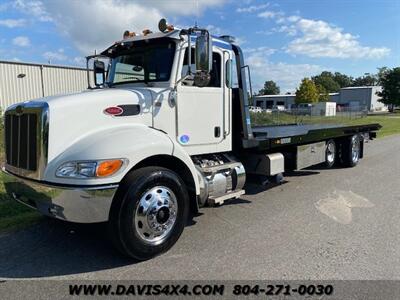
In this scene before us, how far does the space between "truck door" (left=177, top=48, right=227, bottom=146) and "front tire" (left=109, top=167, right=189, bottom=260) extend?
0.93 metres

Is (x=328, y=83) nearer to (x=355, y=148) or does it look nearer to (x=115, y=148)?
(x=355, y=148)

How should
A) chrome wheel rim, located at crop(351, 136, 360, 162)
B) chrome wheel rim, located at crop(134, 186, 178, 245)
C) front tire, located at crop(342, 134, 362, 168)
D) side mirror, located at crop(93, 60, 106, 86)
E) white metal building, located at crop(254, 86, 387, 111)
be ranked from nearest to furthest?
chrome wheel rim, located at crop(134, 186, 178, 245), side mirror, located at crop(93, 60, 106, 86), front tire, located at crop(342, 134, 362, 168), chrome wheel rim, located at crop(351, 136, 360, 162), white metal building, located at crop(254, 86, 387, 111)

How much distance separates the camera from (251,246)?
4.67 m

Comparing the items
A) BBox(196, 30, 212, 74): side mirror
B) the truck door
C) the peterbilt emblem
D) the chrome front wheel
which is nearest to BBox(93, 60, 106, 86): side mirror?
the truck door

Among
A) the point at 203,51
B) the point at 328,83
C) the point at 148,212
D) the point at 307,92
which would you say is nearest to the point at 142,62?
the point at 203,51

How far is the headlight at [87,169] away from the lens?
387 cm

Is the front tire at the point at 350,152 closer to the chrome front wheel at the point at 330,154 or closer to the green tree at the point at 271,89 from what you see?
the chrome front wheel at the point at 330,154

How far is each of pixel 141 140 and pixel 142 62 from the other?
1649mm

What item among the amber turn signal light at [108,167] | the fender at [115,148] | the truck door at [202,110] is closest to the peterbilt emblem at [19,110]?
the fender at [115,148]

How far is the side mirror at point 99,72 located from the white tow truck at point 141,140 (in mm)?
17

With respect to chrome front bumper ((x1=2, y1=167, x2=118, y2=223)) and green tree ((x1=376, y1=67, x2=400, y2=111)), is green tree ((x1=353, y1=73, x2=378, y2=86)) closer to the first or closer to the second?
green tree ((x1=376, y1=67, x2=400, y2=111))

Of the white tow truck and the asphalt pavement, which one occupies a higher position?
the white tow truck

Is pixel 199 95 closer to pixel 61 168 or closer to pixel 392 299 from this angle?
pixel 61 168

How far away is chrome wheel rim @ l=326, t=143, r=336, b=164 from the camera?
388 inches
